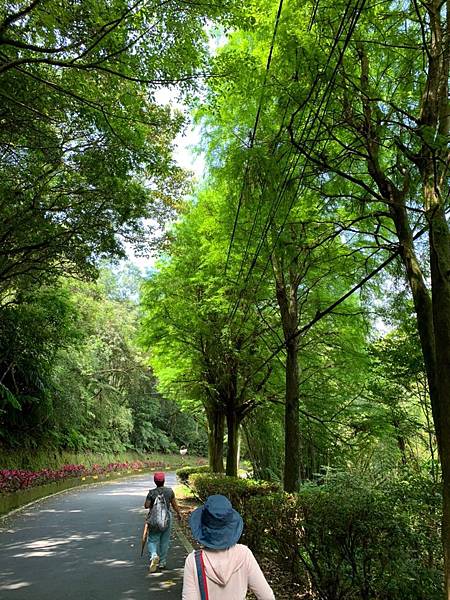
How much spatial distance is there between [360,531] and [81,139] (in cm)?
847

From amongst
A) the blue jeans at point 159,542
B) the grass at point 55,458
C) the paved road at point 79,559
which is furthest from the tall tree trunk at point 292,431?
the grass at point 55,458

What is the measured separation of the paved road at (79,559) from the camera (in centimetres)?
615

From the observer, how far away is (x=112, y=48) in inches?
267

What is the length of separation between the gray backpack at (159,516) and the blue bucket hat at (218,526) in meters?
4.65

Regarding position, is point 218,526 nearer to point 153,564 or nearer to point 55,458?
point 153,564

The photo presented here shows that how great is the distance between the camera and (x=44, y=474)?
761 inches

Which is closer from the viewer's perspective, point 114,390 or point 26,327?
point 26,327

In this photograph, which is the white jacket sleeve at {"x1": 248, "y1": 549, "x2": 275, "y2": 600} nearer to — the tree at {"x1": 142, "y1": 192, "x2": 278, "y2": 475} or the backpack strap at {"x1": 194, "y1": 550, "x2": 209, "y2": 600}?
the backpack strap at {"x1": 194, "y1": 550, "x2": 209, "y2": 600}

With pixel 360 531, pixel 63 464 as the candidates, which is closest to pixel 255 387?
pixel 360 531

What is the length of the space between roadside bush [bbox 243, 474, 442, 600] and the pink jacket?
83.4 inches

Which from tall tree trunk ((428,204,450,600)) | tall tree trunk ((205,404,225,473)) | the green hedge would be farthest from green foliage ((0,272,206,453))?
tall tree trunk ((428,204,450,600))

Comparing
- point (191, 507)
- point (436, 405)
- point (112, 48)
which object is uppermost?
point (112, 48)

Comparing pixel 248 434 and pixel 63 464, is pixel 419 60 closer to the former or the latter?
pixel 248 434

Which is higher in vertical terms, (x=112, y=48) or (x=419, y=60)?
(x=112, y=48)
